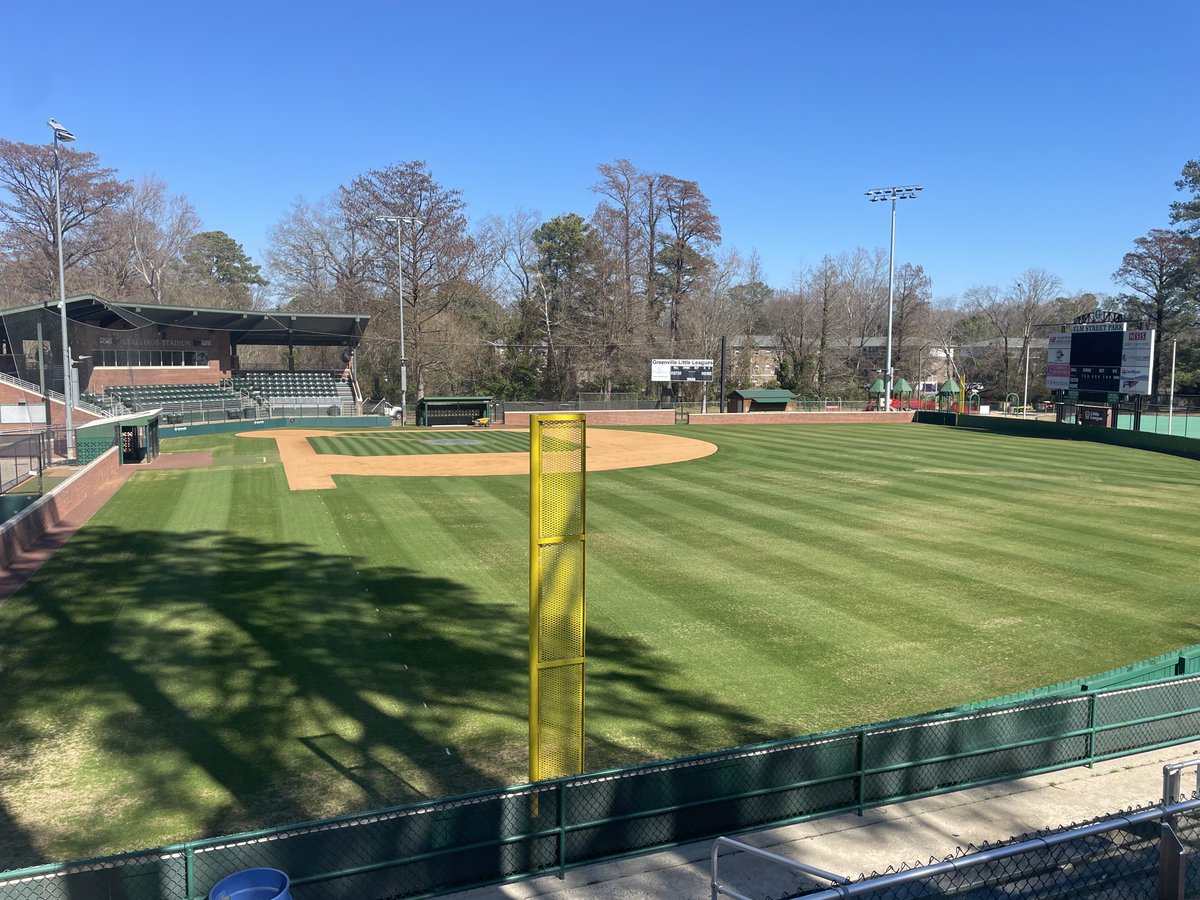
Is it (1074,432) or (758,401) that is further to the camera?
(758,401)

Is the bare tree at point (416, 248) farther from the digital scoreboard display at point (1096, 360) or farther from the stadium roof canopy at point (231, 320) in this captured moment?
the digital scoreboard display at point (1096, 360)

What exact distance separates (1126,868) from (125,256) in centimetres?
8060

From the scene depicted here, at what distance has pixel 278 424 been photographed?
4959cm

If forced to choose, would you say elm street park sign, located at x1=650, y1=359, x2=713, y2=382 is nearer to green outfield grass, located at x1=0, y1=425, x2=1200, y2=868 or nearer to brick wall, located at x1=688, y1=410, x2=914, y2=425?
brick wall, located at x1=688, y1=410, x2=914, y2=425

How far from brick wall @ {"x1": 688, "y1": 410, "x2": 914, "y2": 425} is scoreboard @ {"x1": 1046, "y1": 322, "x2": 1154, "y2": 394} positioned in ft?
45.3

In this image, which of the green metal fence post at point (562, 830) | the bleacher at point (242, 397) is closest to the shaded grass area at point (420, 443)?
the bleacher at point (242, 397)

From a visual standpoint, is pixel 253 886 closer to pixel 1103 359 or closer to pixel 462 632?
pixel 462 632

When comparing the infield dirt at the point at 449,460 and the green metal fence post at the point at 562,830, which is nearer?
the green metal fence post at the point at 562,830

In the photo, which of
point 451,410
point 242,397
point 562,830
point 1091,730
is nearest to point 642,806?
point 562,830

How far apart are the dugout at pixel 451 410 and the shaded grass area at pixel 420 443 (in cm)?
436

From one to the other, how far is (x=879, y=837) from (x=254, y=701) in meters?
7.68

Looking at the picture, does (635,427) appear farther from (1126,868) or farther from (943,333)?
(943,333)

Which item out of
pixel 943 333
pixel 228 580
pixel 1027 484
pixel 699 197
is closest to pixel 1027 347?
pixel 943 333

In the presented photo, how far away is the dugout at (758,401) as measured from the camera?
61719mm
